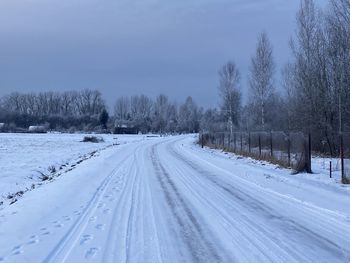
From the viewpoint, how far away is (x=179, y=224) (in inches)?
387

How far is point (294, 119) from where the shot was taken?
38625 mm

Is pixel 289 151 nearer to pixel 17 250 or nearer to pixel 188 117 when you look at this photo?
pixel 17 250

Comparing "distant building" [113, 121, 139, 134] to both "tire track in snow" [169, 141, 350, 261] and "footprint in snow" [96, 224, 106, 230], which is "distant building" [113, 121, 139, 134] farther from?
"footprint in snow" [96, 224, 106, 230]

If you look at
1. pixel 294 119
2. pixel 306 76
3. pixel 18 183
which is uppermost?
pixel 306 76

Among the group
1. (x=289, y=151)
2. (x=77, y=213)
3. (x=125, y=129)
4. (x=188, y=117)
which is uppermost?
(x=188, y=117)

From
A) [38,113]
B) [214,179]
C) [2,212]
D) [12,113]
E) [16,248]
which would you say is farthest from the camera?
[38,113]

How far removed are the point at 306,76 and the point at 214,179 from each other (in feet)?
69.0

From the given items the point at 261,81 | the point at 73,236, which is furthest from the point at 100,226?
the point at 261,81

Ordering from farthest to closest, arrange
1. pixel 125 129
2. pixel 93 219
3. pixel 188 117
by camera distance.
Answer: pixel 188 117
pixel 125 129
pixel 93 219

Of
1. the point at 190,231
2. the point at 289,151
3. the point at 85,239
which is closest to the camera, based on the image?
the point at 85,239

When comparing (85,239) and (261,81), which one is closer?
(85,239)

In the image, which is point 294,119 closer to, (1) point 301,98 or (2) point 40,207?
(1) point 301,98

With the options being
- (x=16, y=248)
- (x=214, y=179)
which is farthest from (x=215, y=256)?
(x=214, y=179)

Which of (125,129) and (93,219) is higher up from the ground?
(125,129)
